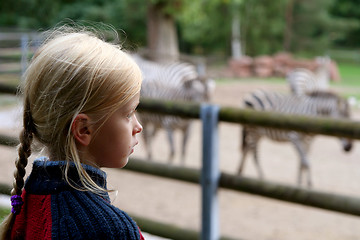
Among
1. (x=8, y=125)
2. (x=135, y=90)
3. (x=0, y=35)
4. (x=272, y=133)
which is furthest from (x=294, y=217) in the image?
(x=0, y=35)

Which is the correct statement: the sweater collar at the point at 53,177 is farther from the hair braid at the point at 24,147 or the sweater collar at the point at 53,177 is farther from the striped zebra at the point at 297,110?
the striped zebra at the point at 297,110

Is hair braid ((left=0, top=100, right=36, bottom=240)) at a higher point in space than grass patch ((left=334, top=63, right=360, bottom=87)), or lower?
higher

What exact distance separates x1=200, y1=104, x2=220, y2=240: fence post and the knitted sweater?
1.59m

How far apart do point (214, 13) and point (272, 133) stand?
83.1 feet

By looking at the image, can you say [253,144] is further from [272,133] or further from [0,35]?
[0,35]

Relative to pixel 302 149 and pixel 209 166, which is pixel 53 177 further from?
pixel 302 149

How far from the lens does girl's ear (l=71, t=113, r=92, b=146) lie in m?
1.04

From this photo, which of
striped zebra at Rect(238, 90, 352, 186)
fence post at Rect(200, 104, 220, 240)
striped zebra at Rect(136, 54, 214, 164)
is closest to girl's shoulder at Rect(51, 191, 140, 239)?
fence post at Rect(200, 104, 220, 240)

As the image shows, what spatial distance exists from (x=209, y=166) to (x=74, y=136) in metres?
1.65

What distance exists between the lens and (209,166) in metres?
2.64

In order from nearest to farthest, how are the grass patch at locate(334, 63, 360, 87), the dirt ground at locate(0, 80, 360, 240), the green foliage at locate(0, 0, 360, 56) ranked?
the dirt ground at locate(0, 80, 360, 240), the grass patch at locate(334, 63, 360, 87), the green foliage at locate(0, 0, 360, 56)

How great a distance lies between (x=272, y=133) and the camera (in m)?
6.05

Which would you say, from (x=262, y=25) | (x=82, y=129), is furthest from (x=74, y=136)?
(x=262, y=25)

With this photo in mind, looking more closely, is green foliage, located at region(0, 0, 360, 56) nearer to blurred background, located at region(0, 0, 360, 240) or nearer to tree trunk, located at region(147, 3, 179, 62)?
blurred background, located at region(0, 0, 360, 240)
